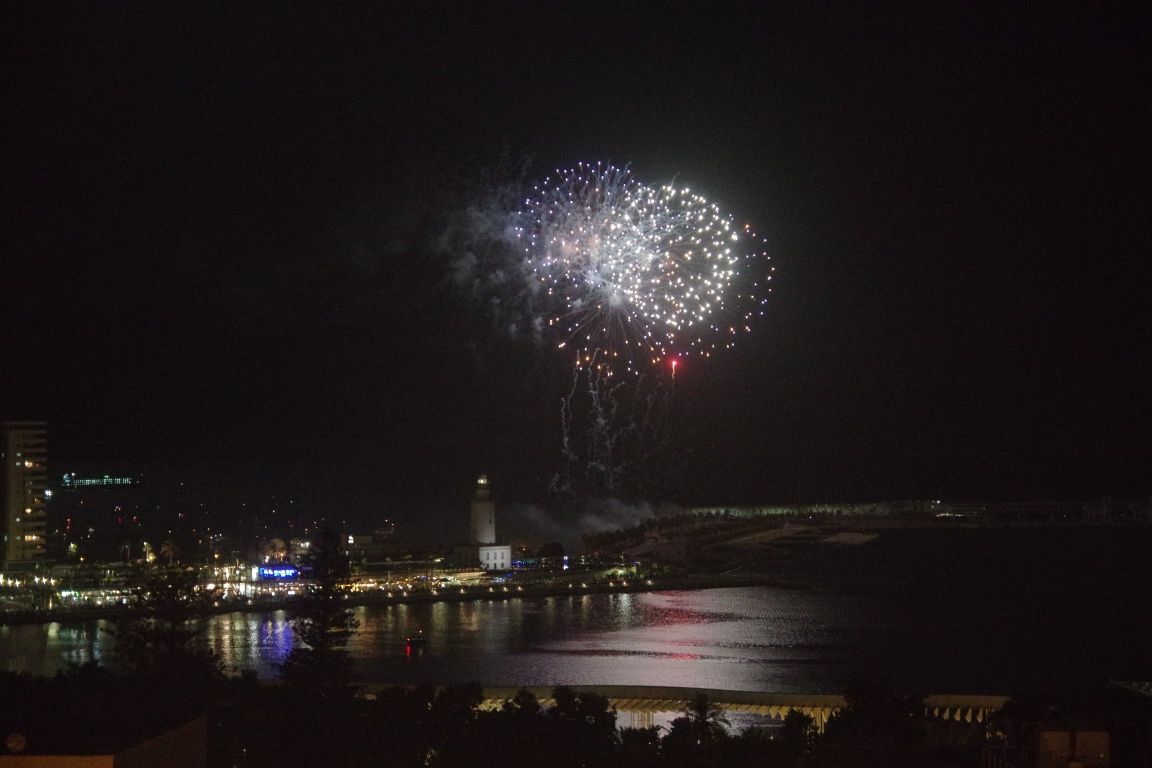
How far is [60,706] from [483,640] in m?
11.8

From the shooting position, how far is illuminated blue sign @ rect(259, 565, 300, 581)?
77.0 ft

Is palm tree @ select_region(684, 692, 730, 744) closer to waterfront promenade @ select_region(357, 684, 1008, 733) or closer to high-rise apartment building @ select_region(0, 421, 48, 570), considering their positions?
waterfront promenade @ select_region(357, 684, 1008, 733)

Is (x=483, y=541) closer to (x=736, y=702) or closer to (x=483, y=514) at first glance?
(x=483, y=514)

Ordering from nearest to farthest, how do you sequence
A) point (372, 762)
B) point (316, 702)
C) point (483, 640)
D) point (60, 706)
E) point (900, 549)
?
1. point (60, 706)
2. point (372, 762)
3. point (316, 702)
4. point (483, 640)
5. point (900, 549)

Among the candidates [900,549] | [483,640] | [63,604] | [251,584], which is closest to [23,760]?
[483,640]

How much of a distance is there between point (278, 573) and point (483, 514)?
16.9ft

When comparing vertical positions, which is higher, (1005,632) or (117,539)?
(117,539)

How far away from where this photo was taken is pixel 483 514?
27.3 meters

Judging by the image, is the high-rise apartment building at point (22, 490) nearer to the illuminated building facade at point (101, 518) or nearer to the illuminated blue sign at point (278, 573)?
the illuminated building facade at point (101, 518)

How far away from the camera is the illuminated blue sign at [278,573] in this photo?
2347 cm

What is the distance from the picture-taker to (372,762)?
19.2ft

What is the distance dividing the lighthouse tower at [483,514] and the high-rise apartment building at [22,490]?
8786 mm

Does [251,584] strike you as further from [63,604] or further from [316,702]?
[316,702]

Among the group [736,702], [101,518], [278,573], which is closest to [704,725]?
[736,702]
